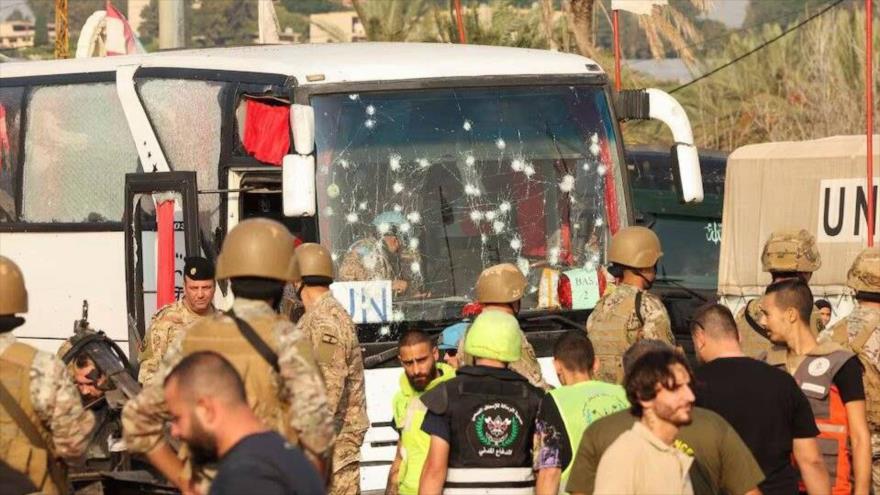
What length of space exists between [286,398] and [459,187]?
593cm

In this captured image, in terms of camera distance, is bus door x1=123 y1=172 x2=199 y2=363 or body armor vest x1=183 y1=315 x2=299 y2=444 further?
bus door x1=123 y1=172 x2=199 y2=363

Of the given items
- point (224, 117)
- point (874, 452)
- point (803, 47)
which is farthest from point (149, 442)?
point (803, 47)

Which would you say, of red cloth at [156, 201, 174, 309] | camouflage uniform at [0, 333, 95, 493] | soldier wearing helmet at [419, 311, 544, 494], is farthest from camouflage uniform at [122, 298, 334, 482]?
red cloth at [156, 201, 174, 309]

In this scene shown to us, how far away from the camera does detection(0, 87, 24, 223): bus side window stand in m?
15.6


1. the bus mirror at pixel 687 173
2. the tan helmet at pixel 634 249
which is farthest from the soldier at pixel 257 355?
the bus mirror at pixel 687 173

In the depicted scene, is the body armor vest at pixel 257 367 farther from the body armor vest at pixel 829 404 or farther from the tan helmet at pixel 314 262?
the tan helmet at pixel 314 262

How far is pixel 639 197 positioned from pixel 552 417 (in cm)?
1321

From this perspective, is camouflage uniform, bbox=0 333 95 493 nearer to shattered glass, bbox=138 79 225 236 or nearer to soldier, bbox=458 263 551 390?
soldier, bbox=458 263 551 390

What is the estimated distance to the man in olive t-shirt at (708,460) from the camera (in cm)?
744

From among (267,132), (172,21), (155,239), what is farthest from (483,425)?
(172,21)

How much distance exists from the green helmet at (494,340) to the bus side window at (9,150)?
7950mm

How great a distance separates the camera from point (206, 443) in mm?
5688

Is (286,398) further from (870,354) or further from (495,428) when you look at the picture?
(870,354)

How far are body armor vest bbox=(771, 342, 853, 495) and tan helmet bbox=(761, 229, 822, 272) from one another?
6.93ft
